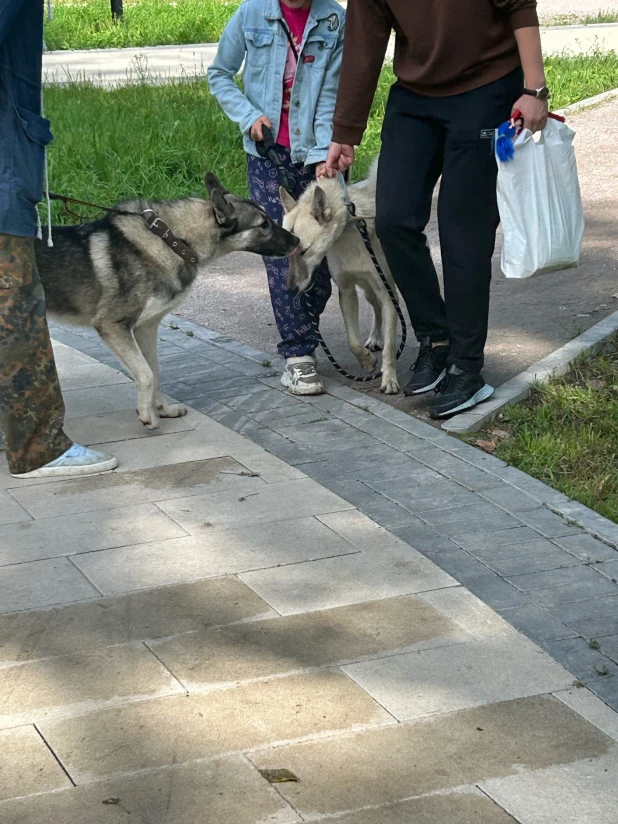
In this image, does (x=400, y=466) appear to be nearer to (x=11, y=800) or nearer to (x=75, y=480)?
(x=75, y=480)

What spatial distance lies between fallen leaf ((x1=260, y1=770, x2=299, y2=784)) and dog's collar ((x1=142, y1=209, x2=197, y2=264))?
2942mm

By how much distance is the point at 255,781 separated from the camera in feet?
8.71

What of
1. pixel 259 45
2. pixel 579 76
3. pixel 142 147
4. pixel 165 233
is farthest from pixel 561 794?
pixel 579 76

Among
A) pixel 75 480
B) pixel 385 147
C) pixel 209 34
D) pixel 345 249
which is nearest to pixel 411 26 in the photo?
pixel 385 147

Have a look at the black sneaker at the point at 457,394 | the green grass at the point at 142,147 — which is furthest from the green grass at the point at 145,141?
the black sneaker at the point at 457,394

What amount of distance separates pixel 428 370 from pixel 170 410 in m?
1.27

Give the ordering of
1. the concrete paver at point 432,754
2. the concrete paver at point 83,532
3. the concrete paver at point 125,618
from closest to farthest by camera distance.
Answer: the concrete paver at point 432,754
the concrete paver at point 125,618
the concrete paver at point 83,532

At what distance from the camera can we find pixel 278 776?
2676 mm

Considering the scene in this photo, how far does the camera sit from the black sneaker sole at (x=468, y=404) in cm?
523

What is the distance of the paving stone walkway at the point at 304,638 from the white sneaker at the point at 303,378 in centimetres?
52

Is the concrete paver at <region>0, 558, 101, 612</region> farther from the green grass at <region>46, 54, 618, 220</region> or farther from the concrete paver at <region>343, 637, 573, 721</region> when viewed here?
the green grass at <region>46, 54, 618, 220</region>

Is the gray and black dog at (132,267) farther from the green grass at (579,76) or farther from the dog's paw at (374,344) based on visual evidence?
the green grass at (579,76)

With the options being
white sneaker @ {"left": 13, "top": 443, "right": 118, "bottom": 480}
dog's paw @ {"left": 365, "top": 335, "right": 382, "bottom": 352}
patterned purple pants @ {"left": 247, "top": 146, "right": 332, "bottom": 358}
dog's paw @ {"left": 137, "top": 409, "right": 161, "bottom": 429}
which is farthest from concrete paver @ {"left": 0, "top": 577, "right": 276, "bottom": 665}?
dog's paw @ {"left": 365, "top": 335, "right": 382, "bottom": 352}

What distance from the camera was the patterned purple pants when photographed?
5652mm
